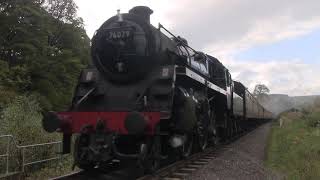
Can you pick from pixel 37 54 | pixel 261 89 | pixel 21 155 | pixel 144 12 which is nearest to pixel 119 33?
pixel 144 12

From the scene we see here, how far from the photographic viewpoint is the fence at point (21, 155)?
33.5 feet

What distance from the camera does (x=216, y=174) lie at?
9758mm

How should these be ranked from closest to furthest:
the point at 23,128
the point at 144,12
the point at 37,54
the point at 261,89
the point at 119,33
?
the point at 119,33 → the point at 144,12 → the point at 23,128 → the point at 37,54 → the point at 261,89

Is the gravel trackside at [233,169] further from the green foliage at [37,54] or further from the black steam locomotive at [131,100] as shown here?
the green foliage at [37,54]

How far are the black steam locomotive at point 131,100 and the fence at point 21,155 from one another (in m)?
1.30

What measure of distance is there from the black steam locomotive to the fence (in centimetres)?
130

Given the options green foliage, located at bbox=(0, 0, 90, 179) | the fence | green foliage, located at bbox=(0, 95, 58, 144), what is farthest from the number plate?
green foliage, located at bbox=(0, 0, 90, 179)

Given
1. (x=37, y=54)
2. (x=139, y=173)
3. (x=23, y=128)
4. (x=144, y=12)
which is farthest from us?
(x=37, y=54)

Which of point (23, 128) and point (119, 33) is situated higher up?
point (119, 33)

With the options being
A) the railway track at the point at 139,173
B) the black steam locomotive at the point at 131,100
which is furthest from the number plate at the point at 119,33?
the railway track at the point at 139,173

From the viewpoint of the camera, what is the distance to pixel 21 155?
35.1 ft

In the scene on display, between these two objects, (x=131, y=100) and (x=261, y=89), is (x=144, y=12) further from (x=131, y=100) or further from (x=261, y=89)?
(x=261, y=89)

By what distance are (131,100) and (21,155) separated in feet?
10.3

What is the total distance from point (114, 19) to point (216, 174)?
4.33m
